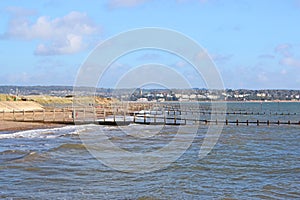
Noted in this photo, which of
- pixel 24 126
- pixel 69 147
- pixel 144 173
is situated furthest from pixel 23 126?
pixel 144 173

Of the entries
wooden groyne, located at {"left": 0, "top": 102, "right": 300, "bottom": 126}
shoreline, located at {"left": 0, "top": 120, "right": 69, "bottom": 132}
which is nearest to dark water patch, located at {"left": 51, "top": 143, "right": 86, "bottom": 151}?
shoreline, located at {"left": 0, "top": 120, "right": 69, "bottom": 132}

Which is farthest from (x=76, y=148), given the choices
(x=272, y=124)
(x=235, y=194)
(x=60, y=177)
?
(x=272, y=124)

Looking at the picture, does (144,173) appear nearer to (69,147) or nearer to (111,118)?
(69,147)

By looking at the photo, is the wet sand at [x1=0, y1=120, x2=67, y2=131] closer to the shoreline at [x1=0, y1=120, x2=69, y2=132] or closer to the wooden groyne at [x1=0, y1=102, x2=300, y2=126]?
the shoreline at [x1=0, y1=120, x2=69, y2=132]

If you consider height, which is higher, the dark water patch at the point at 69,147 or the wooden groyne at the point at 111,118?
the wooden groyne at the point at 111,118

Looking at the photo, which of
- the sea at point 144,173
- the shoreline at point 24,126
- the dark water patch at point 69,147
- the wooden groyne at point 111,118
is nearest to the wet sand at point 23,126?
the shoreline at point 24,126

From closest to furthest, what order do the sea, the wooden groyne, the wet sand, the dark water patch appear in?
the sea
the dark water patch
the wet sand
the wooden groyne

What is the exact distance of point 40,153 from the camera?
22.8 metres

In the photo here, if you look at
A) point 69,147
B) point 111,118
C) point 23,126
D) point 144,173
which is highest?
point 111,118

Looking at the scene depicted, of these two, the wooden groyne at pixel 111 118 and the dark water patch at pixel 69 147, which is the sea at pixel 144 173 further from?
the wooden groyne at pixel 111 118

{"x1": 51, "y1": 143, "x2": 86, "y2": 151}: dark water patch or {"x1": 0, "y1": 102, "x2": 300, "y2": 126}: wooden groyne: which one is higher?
{"x1": 0, "y1": 102, "x2": 300, "y2": 126}: wooden groyne

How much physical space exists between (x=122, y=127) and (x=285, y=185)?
101ft

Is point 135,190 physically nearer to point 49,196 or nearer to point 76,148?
point 49,196

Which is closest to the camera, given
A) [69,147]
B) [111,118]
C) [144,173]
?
[144,173]
